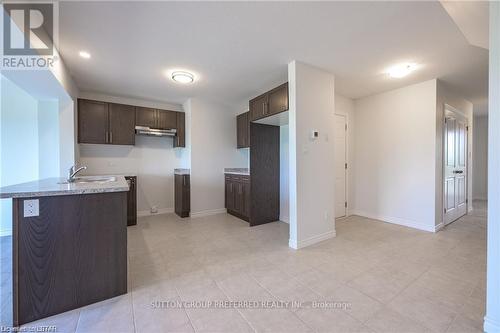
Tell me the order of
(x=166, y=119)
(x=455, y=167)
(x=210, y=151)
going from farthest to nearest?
1. (x=210, y=151)
2. (x=166, y=119)
3. (x=455, y=167)

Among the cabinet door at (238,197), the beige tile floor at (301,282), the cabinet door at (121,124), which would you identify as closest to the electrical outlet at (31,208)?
the beige tile floor at (301,282)

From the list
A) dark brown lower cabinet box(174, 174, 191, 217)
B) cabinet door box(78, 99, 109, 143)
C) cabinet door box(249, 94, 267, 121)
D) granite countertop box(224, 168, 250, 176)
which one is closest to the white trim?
granite countertop box(224, 168, 250, 176)

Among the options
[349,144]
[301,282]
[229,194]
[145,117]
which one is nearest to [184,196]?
[229,194]

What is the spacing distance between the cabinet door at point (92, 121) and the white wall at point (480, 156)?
33.3ft

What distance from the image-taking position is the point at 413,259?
258 centimetres

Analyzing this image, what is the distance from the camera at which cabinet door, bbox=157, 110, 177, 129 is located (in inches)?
180

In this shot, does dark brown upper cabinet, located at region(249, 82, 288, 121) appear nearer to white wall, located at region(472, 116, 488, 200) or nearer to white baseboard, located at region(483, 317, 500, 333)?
white baseboard, located at region(483, 317, 500, 333)

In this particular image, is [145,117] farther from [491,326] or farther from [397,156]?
[491,326]

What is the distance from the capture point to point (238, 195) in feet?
14.7

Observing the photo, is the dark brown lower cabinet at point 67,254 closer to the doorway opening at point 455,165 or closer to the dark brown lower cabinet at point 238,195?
the dark brown lower cabinet at point 238,195

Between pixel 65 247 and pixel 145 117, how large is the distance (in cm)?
323

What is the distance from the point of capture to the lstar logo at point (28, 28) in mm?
1741

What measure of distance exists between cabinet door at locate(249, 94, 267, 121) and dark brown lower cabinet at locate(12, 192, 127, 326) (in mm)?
2415

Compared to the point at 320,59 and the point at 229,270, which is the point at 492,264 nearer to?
the point at 229,270
